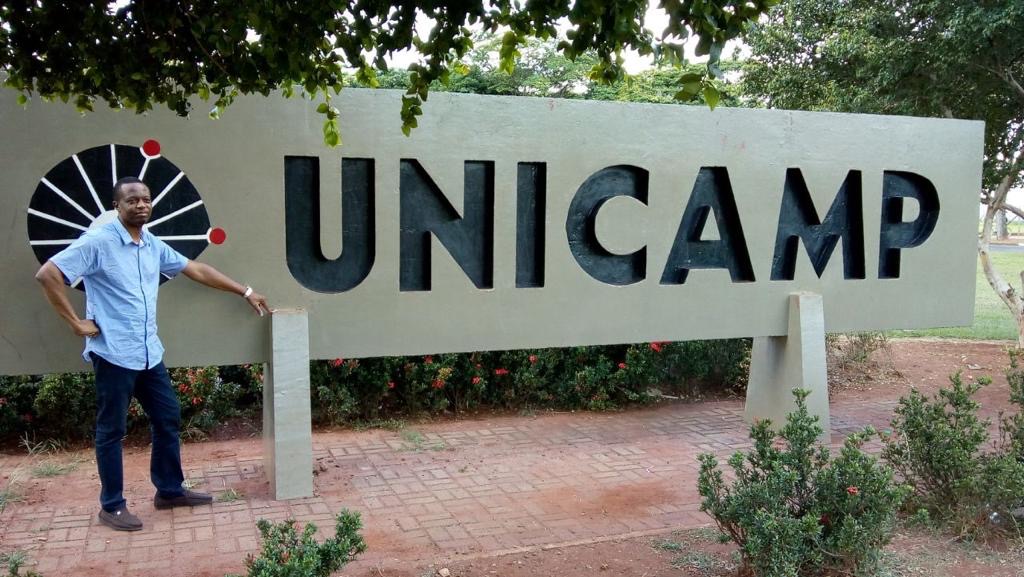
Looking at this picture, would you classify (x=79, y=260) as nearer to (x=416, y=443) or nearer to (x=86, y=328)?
(x=86, y=328)

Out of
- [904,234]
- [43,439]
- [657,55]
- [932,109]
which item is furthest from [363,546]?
[932,109]

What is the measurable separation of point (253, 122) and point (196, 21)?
230 cm

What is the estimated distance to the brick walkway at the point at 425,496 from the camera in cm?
459

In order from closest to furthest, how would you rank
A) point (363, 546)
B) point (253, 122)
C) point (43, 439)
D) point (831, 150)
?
point (363, 546) < point (253, 122) < point (43, 439) < point (831, 150)

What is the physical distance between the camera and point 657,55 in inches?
106

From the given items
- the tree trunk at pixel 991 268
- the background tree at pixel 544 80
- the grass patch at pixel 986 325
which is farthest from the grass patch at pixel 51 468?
the grass patch at pixel 986 325

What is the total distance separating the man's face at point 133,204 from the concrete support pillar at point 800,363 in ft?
16.3

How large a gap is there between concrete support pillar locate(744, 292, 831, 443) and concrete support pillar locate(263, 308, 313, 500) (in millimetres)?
3842

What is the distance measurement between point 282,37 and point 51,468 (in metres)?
4.34

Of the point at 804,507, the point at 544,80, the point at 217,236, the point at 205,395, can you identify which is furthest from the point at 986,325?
the point at 217,236

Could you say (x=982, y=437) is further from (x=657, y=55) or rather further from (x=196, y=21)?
(x=196, y=21)

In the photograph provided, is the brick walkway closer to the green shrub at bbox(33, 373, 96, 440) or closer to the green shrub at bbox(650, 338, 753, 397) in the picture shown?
the green shrub at bbox(33, 373, 96, 440)

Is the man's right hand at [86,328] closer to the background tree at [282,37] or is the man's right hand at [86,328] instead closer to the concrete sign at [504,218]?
the concrete sign at [504,218]

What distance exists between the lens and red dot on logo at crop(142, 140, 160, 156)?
5195 mm
